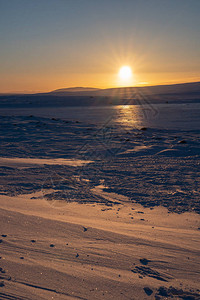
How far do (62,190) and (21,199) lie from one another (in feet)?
1.98

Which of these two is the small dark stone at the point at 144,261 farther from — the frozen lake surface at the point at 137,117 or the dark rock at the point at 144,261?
the frozen lake surface at the point at 137,117

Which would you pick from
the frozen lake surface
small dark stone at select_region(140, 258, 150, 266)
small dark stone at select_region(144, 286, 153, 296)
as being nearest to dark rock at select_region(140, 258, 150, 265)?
small dark stone at select_region(140, 258, 150, 266)

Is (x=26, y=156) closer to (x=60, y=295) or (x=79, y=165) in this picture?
(x=79, y=165)

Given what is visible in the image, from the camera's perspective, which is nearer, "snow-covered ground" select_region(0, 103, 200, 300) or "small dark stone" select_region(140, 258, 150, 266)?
"snow-covered ground" select_region(0, 103, 200, 300)

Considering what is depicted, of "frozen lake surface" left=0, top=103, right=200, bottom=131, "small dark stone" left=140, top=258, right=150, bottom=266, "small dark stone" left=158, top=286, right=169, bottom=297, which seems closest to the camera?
"small dark stone" left=158, top=286, right=169, bottom=297

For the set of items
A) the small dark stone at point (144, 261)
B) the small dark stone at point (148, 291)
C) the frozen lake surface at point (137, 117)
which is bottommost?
the small dark stone at point (148, 291)

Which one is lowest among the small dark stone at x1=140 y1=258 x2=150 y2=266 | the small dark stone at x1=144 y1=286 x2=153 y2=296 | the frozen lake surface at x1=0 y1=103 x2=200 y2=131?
the small dark stone at x1=144 y1=286 x2=153 y2=296

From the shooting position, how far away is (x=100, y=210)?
332 centimetres

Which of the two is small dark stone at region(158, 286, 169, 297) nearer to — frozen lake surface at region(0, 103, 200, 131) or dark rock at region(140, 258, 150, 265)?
dark rock at region(140, 258, 150, 265)

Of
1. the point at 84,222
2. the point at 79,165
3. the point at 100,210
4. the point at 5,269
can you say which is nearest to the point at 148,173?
the point at 79,165

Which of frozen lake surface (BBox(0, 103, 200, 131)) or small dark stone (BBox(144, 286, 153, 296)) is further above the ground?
frozen lake surface (BBox(0, 103, 200, 131))

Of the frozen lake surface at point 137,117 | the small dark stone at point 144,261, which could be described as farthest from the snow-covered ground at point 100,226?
the frozen lake surface at point 137,117

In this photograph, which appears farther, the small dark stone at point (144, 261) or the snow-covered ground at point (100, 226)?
the small dark stone at point (144, 261)

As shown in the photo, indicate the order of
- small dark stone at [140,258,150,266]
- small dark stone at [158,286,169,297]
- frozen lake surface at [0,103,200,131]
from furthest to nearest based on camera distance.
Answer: frozen lake surface at [0,103,200,131] → small dark stone at [140,258,150,266] → small dark stone at [158,286,169,297]
